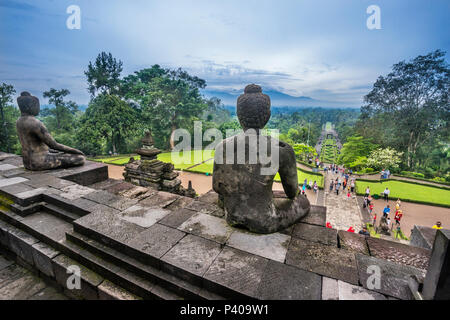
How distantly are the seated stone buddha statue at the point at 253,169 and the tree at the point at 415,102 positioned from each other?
30125 millimetres

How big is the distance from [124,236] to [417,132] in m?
33.3

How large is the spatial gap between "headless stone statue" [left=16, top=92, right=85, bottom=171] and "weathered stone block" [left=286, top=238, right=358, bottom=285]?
5757 mm

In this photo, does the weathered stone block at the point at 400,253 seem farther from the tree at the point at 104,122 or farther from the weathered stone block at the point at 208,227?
the tree at the point at 104,122

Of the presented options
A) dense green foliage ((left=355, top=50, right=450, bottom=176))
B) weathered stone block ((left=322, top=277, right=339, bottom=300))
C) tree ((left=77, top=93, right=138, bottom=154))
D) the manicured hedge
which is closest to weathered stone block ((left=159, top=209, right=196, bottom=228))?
weathered stone block ((left=322, top=277, right=339, bottom=300))

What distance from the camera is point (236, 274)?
6.44 ft

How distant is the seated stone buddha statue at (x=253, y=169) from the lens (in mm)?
2471

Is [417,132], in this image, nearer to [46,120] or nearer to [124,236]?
[124,236]

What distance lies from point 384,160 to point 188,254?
25.1m

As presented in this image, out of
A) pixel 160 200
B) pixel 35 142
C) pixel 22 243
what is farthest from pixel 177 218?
pixel 35 142

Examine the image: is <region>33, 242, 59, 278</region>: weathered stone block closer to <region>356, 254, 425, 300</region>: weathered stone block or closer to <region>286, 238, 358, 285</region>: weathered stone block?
<region>286, 238, 358, 285</region>: weathered stone block

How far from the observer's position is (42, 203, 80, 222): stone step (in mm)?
3214

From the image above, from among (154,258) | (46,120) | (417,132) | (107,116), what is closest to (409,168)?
(417,132)

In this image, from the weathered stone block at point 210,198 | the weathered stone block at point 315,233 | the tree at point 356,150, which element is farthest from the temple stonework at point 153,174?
the tree at point 356,150
